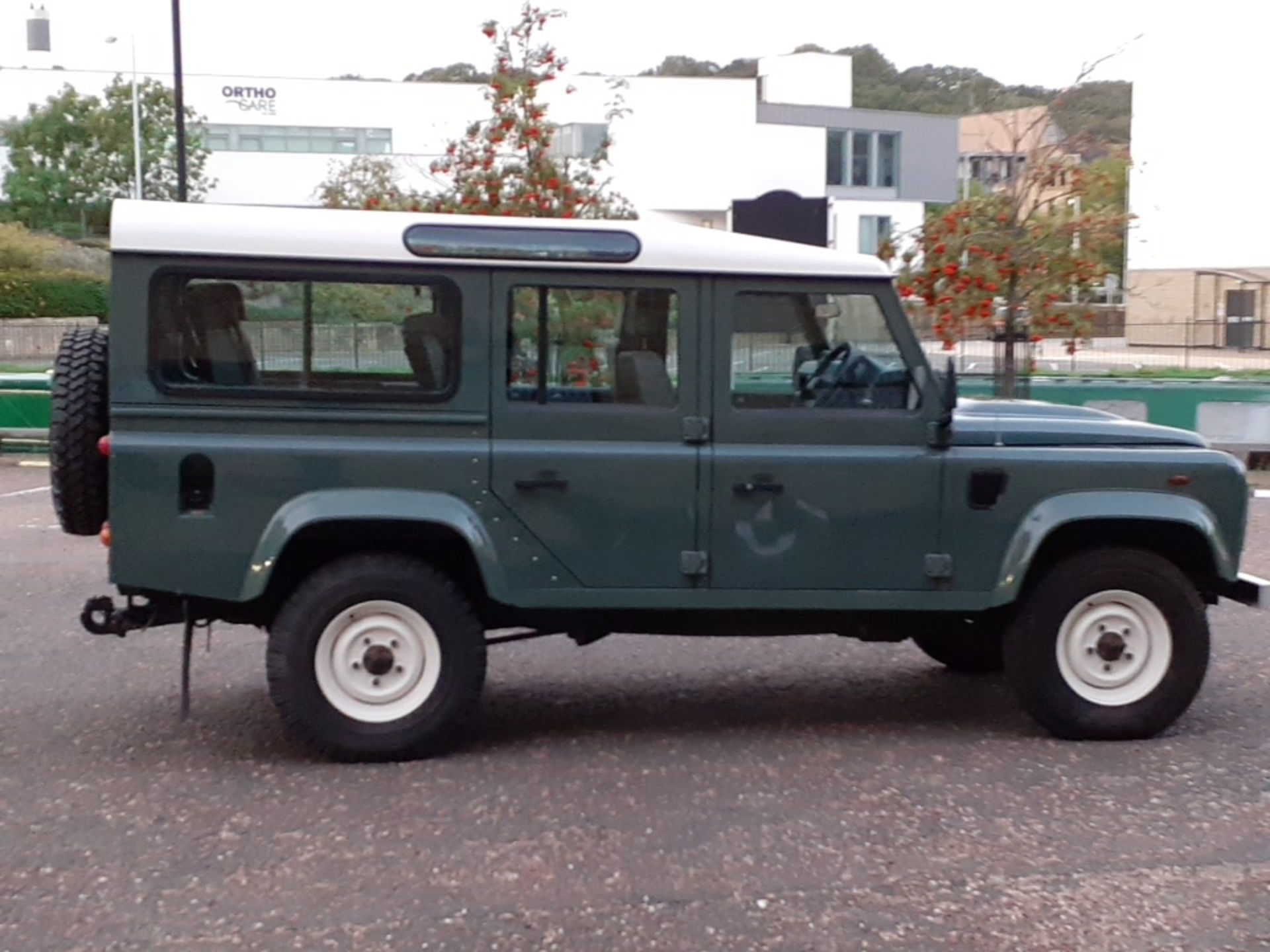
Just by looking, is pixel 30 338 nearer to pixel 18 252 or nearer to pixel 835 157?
pixel 18 252

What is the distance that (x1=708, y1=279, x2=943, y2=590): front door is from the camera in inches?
246

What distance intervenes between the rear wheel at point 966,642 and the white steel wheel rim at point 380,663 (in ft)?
6.90

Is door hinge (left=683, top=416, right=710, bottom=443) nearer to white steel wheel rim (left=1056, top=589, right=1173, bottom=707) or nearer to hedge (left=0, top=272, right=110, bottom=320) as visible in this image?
white steel wheel rim (left=1056, top=589, right=1173, bottom=707)

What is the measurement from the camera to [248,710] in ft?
23.5

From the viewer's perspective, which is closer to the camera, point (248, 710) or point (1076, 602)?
point (1076, 602)

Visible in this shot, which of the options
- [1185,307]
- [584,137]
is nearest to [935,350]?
[584,137]

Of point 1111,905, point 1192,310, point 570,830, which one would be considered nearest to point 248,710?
point 570,830

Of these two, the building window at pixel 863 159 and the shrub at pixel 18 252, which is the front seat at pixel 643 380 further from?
the building window at pixel 863 159

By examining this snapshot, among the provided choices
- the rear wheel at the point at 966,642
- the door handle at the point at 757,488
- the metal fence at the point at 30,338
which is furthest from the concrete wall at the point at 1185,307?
the door handle at the point at 757,488

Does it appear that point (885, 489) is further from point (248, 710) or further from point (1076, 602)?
point (248, 710)

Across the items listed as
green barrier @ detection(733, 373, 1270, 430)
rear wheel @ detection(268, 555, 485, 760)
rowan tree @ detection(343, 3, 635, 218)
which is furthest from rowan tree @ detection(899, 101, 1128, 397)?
rear wheel @ detection(268, 555, 485, 760)

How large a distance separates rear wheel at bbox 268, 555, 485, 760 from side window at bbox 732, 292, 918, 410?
4.73 ft

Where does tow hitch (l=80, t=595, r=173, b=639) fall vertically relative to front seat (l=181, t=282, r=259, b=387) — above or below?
below

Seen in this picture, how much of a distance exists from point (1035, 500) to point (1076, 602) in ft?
1.58
